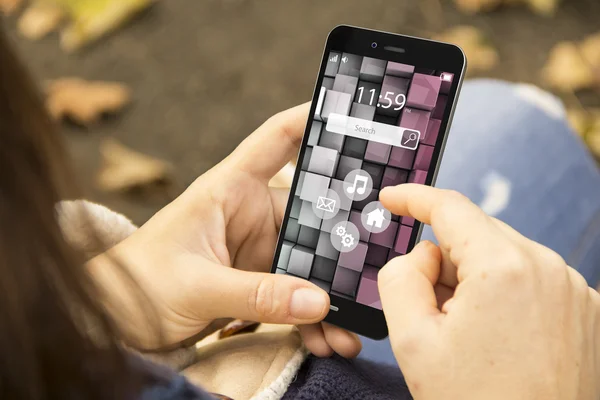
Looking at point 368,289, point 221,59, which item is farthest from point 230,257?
point 221,59

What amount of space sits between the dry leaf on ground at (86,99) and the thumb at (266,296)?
0.98m

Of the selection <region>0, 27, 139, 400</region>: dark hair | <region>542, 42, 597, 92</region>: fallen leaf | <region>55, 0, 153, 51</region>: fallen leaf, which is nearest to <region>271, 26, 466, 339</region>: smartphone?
<region>0, 27, 139, 400</region>: dark hair

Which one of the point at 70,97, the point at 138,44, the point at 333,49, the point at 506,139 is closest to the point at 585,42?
the point at 506,139

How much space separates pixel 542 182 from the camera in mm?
927

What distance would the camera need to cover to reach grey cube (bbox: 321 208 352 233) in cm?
73

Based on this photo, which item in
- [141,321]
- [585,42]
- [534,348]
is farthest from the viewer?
[585,42]

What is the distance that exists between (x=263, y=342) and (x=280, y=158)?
0.77 ft

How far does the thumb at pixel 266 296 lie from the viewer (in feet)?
2.17

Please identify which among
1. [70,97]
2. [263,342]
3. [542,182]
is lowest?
[263,342]

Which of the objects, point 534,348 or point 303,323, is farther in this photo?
point 303,323

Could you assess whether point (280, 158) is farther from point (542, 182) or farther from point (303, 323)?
point (542, 182)

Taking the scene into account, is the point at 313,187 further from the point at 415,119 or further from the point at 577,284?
the point at 577,284

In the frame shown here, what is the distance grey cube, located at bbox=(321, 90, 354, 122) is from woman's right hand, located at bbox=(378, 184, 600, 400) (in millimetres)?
217

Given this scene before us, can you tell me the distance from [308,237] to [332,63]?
0.21m
